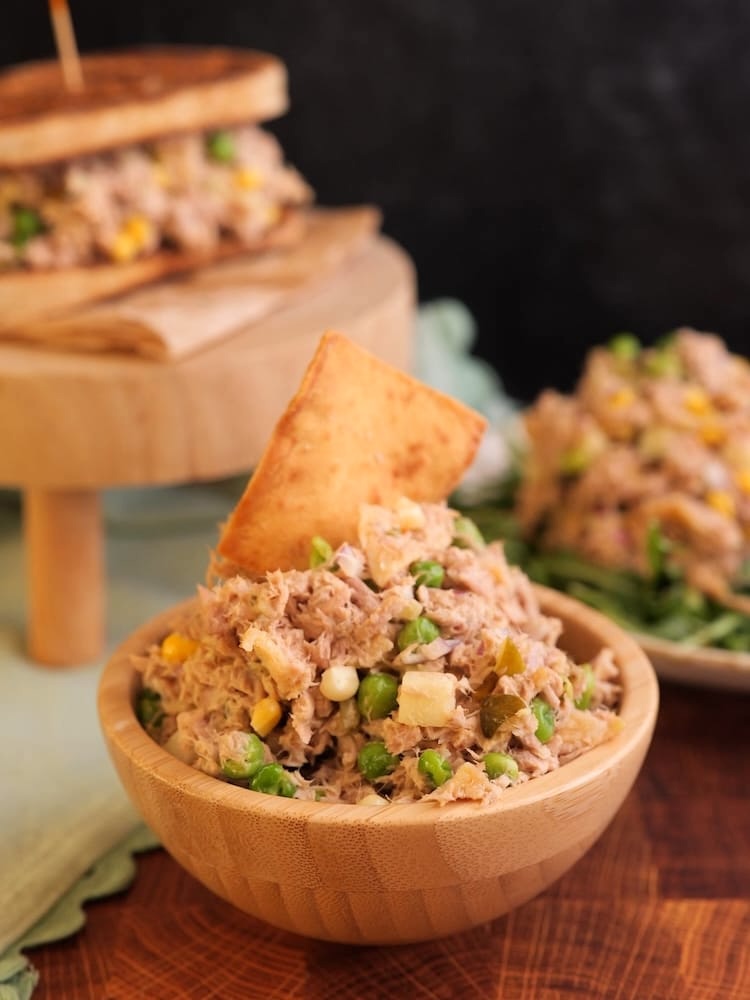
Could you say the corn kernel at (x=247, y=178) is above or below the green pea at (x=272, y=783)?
above

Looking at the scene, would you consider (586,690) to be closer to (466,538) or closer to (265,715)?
(466,538)

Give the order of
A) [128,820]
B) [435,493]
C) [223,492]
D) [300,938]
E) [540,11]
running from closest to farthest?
[300,938] < [435,493] < [128,820] < [223,492] < [540,11]

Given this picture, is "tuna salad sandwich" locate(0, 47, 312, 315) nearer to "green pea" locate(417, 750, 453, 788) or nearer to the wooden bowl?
the wooden bowl

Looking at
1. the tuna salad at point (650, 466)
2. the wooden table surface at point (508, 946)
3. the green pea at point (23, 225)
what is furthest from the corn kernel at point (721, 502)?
the green pea at point (23, 225)

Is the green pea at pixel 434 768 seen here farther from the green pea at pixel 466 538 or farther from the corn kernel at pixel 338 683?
the green pea at pixel 466 538

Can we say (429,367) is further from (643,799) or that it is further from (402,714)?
(402,714)

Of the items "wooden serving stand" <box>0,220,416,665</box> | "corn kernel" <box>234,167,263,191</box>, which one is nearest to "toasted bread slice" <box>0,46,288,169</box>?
"corn kernel" <box>234,167,263,191</box>

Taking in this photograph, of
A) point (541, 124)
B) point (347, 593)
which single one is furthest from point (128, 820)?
point (541, 124)
